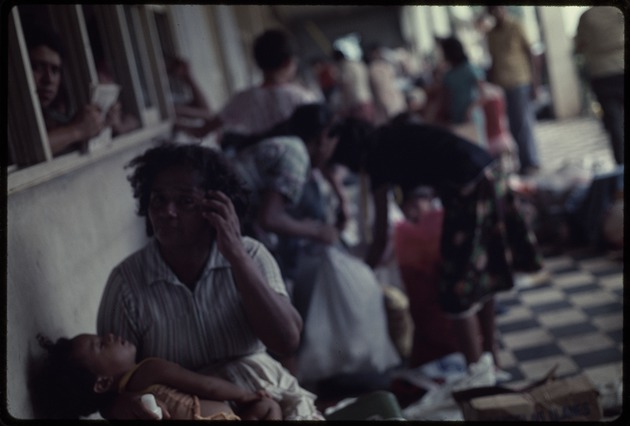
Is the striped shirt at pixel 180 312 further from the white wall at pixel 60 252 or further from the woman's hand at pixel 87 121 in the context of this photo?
the woman's hand at pixel 87 121

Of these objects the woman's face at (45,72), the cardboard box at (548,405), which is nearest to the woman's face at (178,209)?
the woman's face at (45,72)

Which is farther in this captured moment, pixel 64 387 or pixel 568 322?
pixel 568 322

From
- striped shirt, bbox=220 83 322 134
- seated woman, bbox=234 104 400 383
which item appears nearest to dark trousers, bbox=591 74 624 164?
striped shirt, bbox=220 83 322 134

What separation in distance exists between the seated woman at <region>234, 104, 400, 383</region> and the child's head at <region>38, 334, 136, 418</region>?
766 mm

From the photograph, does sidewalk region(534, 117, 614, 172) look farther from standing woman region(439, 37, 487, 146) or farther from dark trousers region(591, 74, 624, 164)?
dark trousers region(591, 74, 624, 164)

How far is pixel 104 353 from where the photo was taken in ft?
4.86

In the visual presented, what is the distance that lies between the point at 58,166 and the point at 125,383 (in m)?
0.58

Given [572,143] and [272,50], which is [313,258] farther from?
[572,143]

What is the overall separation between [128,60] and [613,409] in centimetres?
216

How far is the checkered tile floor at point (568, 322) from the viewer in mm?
2857

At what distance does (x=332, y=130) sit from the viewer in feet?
8.40

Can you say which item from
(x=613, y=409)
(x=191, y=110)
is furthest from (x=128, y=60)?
(x=613, y=409)

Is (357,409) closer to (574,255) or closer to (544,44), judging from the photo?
(574,255)

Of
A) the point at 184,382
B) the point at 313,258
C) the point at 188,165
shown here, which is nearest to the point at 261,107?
the point at 313,258
